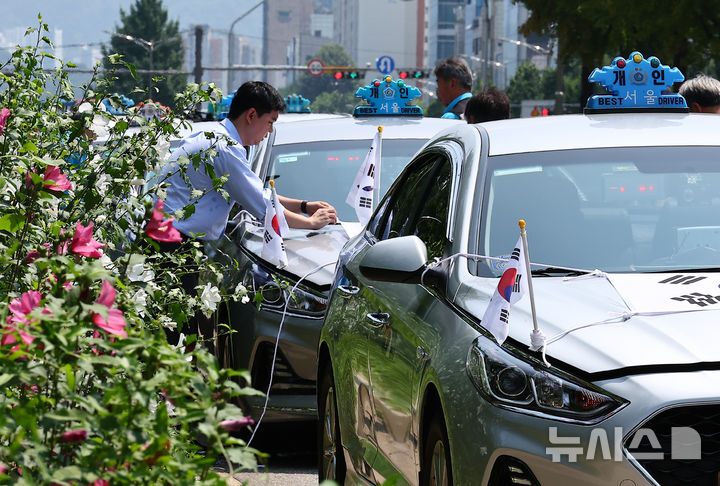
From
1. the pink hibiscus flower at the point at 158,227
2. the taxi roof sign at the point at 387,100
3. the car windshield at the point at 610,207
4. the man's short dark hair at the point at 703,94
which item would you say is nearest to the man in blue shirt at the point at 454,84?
the taxi roof sign at the point at 387,100

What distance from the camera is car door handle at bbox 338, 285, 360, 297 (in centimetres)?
573

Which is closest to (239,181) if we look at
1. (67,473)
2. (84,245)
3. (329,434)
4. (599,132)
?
(329,434)

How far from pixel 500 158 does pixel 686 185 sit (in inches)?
25.5

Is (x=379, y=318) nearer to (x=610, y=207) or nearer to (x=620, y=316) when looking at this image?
(x=610, y=207)

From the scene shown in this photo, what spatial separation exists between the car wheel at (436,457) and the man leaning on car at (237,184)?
11.3 feet

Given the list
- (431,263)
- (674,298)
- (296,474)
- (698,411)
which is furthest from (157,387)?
(296,474)

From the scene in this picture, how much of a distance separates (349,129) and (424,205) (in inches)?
172

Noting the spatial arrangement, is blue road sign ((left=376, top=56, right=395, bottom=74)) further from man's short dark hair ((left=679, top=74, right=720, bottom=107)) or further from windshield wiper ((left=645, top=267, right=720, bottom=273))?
windshield wiper ((left=645, top=267, right=720, bottom=273))

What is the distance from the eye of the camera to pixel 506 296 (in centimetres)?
402

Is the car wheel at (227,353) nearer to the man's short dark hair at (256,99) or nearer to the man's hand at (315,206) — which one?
the man's hand at (315,206)

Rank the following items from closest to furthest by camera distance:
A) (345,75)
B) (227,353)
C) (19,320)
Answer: (19,320) < (227,353) < (345,75)

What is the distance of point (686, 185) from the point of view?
16.7ft

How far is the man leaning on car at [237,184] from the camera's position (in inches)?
323

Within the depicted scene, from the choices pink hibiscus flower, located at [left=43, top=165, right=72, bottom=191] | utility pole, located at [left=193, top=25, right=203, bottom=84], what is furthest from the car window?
utility pole, located at [left=193, top=25, right=203, bottom=84]
